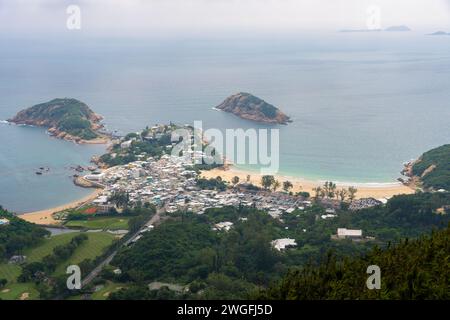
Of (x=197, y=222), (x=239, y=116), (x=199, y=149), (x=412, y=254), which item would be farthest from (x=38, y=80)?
(x=412, y=254)

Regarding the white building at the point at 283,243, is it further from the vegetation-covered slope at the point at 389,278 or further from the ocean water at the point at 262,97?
the ocean water at the point at 262,97

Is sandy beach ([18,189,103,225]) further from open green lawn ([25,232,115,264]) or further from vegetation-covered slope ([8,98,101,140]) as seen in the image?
vegetation-covered slope ([8,98,101,140])

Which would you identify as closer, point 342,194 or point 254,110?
point 342,194

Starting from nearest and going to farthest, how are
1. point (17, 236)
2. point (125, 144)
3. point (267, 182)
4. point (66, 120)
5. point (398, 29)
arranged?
1. point (17, 236)
2. point (267, 182)
3. point (125, 144)
4. point (66, 120)
5. point (398, 29)

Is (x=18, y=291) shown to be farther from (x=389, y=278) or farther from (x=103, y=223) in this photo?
(x=389, y=278)

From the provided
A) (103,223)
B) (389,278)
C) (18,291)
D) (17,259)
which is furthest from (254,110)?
(389,278)
